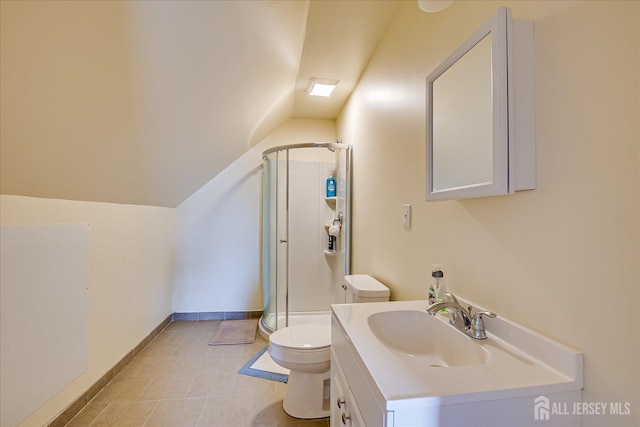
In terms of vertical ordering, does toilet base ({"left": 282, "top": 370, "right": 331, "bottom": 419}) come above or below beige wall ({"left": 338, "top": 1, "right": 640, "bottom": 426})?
below

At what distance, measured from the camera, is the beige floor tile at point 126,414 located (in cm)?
167

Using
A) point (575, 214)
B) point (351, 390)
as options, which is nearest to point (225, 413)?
point (351, 390)

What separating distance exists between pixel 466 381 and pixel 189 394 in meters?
1.89

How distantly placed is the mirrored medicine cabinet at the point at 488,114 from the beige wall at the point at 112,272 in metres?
1.83

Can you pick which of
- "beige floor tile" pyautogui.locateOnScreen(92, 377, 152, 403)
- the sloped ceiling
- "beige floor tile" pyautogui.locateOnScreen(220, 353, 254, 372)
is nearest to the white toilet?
"beige floor tile" pyautogui.locateOnScreen(220, 353, 254, 372)

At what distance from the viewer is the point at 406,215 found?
160 cm

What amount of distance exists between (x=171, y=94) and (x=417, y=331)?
156 cm

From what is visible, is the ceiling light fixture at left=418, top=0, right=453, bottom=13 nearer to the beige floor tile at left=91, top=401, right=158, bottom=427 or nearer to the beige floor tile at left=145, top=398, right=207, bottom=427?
the beige floor tile at left=145, top=398, right=207, bottom=427

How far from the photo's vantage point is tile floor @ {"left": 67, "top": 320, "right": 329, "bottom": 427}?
5.59 ft

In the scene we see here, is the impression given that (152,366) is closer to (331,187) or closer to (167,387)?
(167,387)

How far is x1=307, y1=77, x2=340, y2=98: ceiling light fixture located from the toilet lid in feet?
6.44

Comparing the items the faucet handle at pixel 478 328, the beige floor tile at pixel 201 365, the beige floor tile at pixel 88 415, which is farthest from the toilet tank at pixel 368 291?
the beige floor tile at pixel 88 415

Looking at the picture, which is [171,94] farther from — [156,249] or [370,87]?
[156,249]

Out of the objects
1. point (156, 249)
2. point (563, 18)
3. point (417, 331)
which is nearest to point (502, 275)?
point (417, 331)
